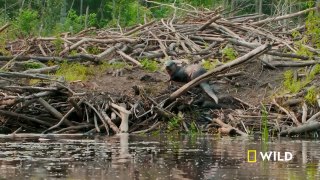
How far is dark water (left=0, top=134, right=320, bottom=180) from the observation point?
920cm

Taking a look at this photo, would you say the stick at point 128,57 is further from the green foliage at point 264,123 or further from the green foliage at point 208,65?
the green foliage at point 264,123

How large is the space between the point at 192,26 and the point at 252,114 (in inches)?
263

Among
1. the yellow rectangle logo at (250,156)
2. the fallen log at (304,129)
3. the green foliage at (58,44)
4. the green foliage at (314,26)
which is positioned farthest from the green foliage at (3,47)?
the yellow rectangle logo at (250,156)

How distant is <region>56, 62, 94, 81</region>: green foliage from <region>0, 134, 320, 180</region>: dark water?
13.4 ft

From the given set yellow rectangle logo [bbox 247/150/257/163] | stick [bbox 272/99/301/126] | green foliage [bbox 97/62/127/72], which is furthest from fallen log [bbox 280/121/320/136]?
green foliage [bbox 97/62/127/72]

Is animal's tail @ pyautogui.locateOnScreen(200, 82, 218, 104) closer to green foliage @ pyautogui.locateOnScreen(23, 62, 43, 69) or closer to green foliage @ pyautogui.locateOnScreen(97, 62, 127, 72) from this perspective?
green foliage @ pyautogui.locateOnScreen(97, 62, 127, 72)

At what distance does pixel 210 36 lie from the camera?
21.9 meters

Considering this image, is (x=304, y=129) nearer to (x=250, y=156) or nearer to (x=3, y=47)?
(x=250, y=156)

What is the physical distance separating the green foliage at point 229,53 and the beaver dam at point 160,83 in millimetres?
28

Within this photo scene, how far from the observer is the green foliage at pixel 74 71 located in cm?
1856

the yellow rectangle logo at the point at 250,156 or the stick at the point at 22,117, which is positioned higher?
the stick at the point at 22,117

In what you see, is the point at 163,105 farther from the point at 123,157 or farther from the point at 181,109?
the point at 123,157

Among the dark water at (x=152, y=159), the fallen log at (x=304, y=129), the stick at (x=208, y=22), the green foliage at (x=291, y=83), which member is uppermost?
the stick at (x=208, y=22)

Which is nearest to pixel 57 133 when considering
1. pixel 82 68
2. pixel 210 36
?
pixel 82 68
